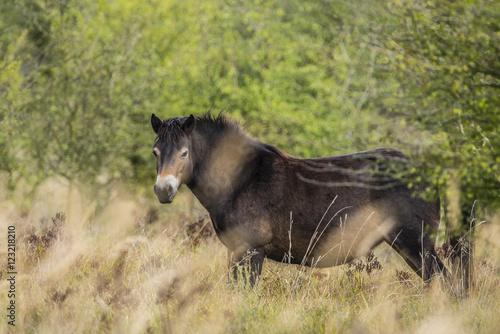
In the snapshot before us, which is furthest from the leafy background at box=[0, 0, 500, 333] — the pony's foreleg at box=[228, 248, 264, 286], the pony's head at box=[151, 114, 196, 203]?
the pony's head at box=[151, 114, 196, 203]

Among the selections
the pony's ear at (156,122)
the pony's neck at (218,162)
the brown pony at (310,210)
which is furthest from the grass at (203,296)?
the pony's ear at (156,122)

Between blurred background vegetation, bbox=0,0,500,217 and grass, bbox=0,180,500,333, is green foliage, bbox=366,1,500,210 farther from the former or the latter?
grass, bbox=0,180,500,333

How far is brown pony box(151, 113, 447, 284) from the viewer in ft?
17.8

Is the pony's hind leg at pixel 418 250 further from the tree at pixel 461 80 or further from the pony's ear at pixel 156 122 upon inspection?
the pony's ear at pixel 156 122

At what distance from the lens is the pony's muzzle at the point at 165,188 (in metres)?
5.05

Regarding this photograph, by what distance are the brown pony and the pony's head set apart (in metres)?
0.01

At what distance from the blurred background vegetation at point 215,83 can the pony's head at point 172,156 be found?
3.16 feet

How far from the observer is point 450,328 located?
3957mm

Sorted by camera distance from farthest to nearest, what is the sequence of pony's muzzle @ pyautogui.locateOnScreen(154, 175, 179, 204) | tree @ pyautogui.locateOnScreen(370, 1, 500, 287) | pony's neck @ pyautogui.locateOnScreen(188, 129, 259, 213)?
pony's neck @ pyautogui.locateOnScreen(188, 129, 259, 213), pony's muzzle @ pyautogui.locateOnScreen(154, 175, 179, 204), tree @ pyautogui.locateOnScreen(370, 1, 500, 287)

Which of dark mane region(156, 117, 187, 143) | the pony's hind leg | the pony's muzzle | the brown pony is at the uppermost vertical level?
dark mane region(156, 117, 187, 143)

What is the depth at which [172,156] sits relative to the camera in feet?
17.3

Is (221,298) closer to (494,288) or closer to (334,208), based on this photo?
(334,208)

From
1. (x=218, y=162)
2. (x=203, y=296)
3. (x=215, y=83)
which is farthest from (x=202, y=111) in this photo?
(x=215, y=83)

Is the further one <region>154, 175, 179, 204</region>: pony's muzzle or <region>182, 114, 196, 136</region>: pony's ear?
<region>182, 114, 196, 136</region>: pony's ear
